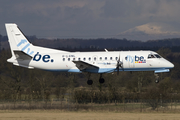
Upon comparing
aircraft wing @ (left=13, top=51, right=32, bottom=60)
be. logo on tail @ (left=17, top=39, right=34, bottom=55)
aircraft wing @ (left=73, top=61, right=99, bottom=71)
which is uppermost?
be. logo on tail @ (left=17, top=39, right=34, bottom=55)


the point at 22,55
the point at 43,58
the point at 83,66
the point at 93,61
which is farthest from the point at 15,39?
the point at 93,61


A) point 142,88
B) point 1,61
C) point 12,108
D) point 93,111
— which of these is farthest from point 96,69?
point 1,61

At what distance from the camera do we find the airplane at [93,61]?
4412 cm

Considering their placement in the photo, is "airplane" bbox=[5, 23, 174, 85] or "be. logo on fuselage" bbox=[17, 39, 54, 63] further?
"be. logo on fuselage" bbox=[17, 39, 54, 63]

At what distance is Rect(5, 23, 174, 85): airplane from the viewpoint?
44.1 metres

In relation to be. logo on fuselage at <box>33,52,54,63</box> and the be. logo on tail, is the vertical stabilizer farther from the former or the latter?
be. logo on fuselage at <box>33,52,54,63</box>

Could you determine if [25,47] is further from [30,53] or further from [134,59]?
[134,59]

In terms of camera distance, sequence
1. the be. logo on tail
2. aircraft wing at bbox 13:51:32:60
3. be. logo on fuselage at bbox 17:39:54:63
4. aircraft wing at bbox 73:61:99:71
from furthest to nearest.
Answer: the be. logo on tail, be. logo on fuselage at bbox 17:39:54:63, aircraft wing at bbox 13:51:32:60, aircraft wing at bbox 73:61:99:71

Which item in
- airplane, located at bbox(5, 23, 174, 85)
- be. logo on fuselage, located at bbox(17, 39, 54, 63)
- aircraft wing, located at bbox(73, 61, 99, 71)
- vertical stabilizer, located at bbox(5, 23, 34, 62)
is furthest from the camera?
vertical stabilizer, located at bbox(5, 23, 34, 62)

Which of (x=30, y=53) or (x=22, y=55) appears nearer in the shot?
(x=22, y=55)

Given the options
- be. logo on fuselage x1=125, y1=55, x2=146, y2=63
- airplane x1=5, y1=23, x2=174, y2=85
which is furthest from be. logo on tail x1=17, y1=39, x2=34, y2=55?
be. logo on fuselage x1=125, y1=55, x2=146, y2=63

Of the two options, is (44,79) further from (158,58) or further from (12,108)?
(158,58)

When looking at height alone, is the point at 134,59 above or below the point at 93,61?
above

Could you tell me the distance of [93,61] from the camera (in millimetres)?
44938
